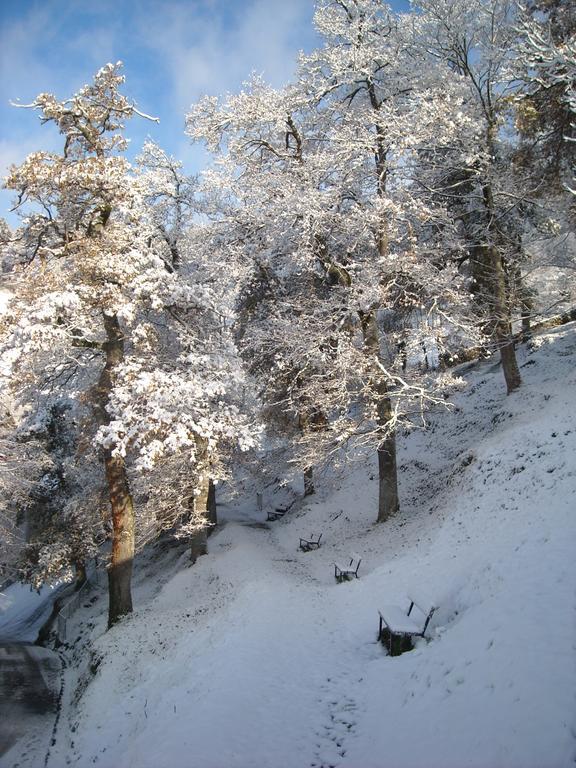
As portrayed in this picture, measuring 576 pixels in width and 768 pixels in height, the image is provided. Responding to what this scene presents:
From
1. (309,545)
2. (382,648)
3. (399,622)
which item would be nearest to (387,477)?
(309,545)

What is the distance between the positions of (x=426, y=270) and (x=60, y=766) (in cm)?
1481

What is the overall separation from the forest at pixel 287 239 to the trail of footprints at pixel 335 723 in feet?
19.1

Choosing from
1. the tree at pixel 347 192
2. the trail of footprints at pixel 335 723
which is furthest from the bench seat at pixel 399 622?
the tree at pixel 347 192

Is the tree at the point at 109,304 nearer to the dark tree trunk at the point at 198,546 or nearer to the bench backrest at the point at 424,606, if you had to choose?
the dark tree trunk at the point at 198,546

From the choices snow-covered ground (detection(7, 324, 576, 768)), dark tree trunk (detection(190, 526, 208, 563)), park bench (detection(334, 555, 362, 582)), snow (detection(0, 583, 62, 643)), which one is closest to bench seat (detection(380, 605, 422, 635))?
snow-covered ground (detection(7, 324, 576, 768))

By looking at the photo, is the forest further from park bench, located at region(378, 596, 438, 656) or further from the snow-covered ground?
park bench, located at region(378, 596, 438, 656)

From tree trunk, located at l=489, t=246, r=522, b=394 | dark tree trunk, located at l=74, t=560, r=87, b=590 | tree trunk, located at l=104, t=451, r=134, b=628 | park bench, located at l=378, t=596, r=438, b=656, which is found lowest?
dark tree trunk, located at l=74, t=560, r=87, b=590

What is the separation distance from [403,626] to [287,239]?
11.4m

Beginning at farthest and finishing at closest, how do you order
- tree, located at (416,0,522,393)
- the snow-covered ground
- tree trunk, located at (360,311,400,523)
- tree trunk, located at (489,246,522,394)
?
tree trunk, located at (489,246,522,394) < tree, located at (416,0,522,393) < tree trunk, located at (360,311,400,523) < the snow-covered ground

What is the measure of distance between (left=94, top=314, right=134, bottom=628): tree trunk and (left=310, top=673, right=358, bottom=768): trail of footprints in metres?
7.20

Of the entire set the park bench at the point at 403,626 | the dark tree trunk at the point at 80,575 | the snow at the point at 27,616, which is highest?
the park bench at the point at 403,626

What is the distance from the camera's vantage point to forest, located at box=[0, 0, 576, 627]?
11398mm

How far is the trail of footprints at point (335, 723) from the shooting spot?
19.3ft

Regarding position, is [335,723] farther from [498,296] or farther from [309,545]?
[498,296]
